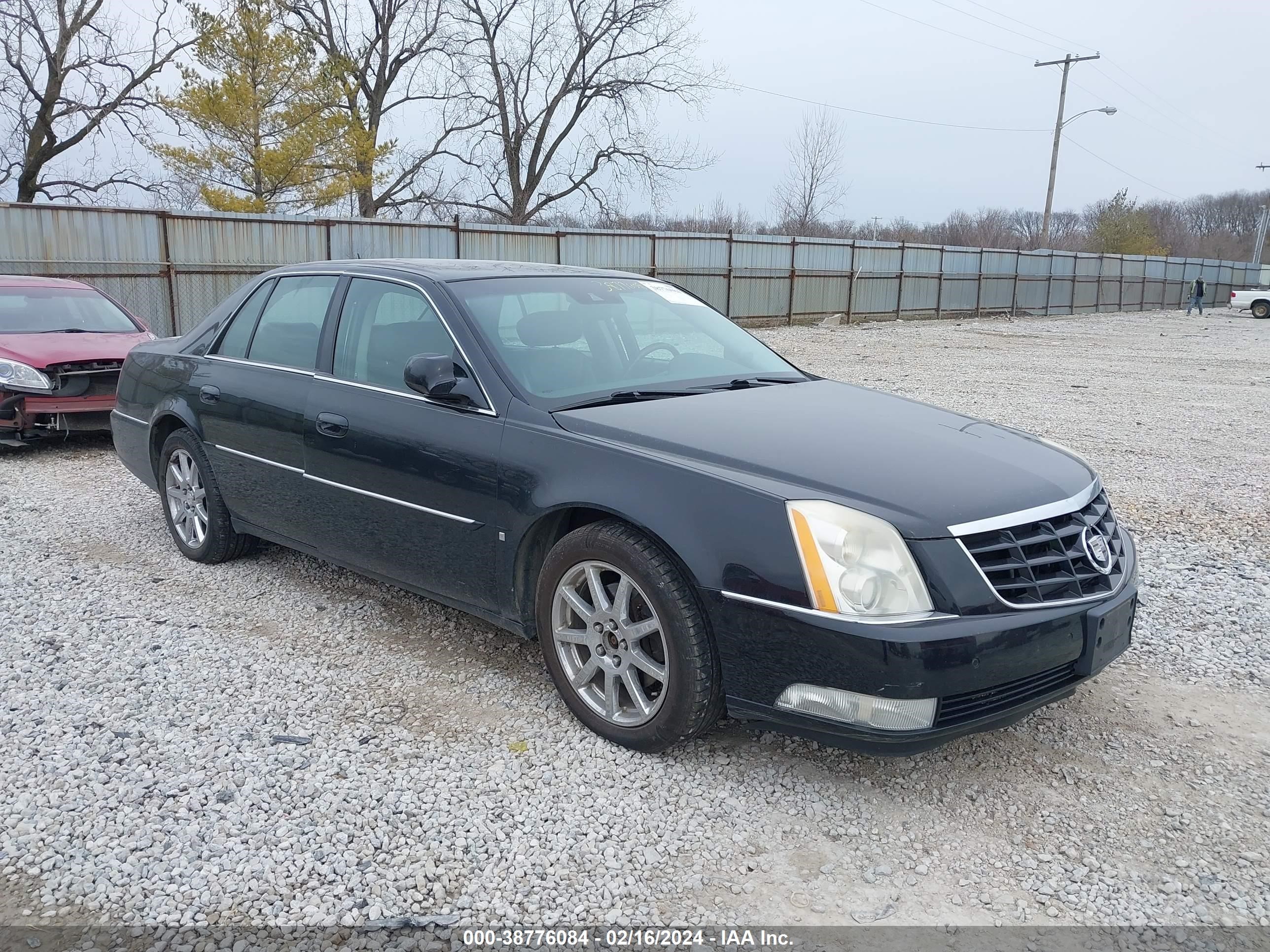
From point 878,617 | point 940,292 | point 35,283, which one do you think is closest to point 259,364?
point 878,617

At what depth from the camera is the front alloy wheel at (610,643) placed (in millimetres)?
3051

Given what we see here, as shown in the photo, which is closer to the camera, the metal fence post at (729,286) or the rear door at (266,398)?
the rear door at (266,398)

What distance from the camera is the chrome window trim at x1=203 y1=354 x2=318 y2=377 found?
169 inches

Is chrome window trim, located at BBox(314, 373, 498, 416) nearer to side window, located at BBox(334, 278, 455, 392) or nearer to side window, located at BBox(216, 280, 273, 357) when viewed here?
side window, located at BBox(334, 278, 455, 392)

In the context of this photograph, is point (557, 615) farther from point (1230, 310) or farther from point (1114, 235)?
point (1114, 235)

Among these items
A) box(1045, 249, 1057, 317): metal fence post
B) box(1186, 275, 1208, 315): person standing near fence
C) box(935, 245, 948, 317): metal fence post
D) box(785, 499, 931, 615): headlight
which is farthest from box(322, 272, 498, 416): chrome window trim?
box(1186, 275, 1208, 315): person standing near fence

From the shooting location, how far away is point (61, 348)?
789 centimetres

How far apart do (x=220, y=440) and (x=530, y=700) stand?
89.3 inches

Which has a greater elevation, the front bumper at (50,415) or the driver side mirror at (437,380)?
the driver side mirror at (437,380)

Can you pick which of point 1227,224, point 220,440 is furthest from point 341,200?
point 1227,224

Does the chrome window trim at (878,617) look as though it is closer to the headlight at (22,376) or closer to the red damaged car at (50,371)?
the red damaged car at (50,371)

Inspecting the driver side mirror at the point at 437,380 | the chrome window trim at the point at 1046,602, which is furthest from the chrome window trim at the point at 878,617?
the driver side mirror at the point at 437,380

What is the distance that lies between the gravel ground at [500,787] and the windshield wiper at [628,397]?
1.10m

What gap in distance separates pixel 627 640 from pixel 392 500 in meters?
1.25
